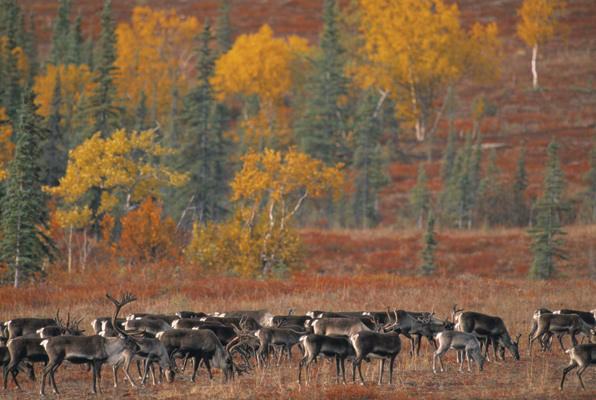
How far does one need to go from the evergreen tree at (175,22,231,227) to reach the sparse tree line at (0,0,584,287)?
121 mm

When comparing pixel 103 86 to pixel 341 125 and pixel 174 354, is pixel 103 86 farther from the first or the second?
pixel 174 354

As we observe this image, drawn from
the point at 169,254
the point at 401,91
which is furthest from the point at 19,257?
the point at 401,91

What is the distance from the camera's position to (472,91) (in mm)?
82625

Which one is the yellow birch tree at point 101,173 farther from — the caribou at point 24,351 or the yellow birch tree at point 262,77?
the yellow birch tree at point 262,77

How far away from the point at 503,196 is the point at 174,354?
4048cm

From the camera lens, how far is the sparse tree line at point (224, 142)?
94.7 feet

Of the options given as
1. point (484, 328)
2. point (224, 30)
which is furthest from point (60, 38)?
point (484, 328)

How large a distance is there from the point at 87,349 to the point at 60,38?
3197 inches

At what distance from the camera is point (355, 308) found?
1883 cm

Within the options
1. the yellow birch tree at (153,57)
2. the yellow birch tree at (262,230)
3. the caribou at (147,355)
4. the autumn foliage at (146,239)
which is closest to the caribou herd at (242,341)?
the caribou at (147,355)

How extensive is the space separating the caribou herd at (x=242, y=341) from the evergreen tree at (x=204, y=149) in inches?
1065

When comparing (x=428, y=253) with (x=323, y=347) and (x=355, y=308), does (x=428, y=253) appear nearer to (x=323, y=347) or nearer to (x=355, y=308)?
(x=355, y=308)

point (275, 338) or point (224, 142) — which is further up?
point (224, 142)

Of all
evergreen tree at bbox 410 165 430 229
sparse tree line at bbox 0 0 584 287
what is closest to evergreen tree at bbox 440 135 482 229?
sparse tree line at bbox 0 0 584 287
